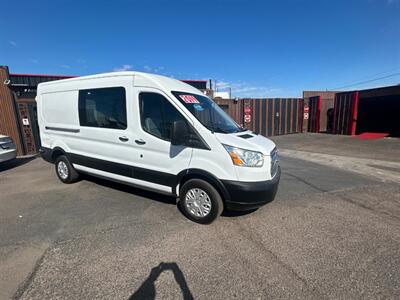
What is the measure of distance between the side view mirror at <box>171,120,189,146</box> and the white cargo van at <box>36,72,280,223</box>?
0.01 metres

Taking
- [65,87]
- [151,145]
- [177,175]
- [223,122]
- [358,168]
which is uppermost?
[65,87]

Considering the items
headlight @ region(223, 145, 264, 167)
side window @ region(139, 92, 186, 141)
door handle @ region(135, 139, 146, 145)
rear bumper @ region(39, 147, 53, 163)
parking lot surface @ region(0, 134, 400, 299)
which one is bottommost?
parking lot surface @ region(0, 134, 400, 299)

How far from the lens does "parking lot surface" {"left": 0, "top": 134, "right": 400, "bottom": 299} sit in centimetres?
210

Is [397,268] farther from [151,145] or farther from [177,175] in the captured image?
[151,145]

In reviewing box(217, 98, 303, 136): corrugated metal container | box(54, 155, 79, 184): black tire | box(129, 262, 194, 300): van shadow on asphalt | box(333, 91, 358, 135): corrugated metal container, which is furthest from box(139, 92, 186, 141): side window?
box(333, 91, 358, 135): corrugated metal container

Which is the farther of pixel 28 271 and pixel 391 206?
pixel 391 206

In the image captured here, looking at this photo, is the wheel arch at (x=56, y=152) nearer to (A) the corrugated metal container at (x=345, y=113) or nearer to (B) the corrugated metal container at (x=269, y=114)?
(B) the corrugated metal container at (x=269, y=114)

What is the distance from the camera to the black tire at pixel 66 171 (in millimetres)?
4945

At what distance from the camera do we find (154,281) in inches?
86.0

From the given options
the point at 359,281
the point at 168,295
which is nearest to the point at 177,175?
the point at 168,295

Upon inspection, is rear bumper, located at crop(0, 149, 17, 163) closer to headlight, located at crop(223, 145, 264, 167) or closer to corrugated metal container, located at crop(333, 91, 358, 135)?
headlight, located at crop(223, 145, 264, 167)

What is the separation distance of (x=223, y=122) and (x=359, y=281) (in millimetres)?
2703

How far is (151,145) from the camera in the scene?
3467 mm

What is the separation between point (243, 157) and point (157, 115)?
153 cm
